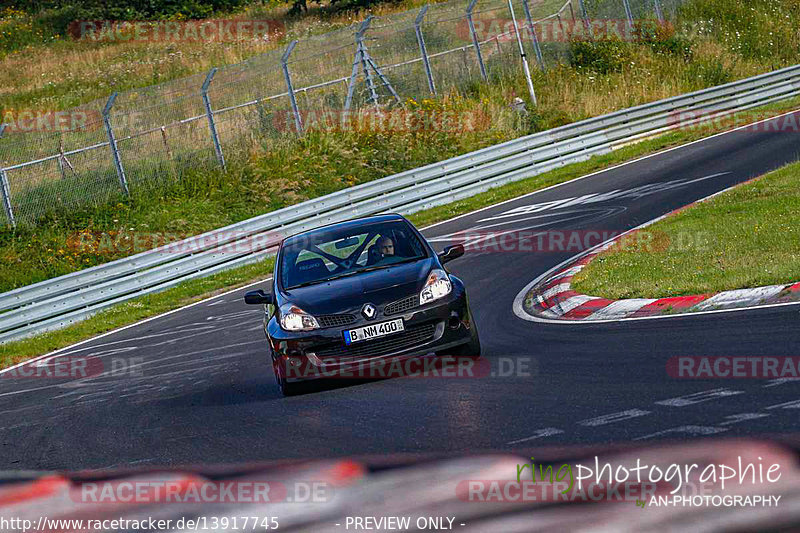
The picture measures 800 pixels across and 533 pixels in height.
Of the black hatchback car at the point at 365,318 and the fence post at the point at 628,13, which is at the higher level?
the black hatchback car at the point at 365,318

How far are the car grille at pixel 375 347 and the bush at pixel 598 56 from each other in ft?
92.7

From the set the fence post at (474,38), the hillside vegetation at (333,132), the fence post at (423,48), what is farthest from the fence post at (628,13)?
the fence post at (423,48)

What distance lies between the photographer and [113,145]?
26.1 m

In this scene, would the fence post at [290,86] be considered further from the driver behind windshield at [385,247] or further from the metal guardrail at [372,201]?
the driver behind windshield at [385,247]

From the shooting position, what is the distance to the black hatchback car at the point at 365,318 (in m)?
8.89

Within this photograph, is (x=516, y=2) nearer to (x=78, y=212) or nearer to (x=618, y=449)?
(x=78, y=212)

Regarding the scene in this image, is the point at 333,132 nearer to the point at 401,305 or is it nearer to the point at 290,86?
the point at 290,86

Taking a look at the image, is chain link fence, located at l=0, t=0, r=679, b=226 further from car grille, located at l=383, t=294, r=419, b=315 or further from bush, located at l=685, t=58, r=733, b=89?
car grille, located at l=383, t=294, r=419, b=315

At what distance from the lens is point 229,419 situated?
862 cm

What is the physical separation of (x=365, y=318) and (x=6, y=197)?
18.3 metres

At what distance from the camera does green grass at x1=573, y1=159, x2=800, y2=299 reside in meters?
10.7

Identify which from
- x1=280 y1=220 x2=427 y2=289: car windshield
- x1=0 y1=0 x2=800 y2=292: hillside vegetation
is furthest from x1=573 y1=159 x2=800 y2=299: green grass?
x1=0 y1=0 x2=800 y2=292: hillside vegetation

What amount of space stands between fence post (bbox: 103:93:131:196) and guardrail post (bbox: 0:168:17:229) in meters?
2.73

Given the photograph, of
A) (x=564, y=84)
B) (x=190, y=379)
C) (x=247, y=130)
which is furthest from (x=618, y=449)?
(x=564, y=84)
